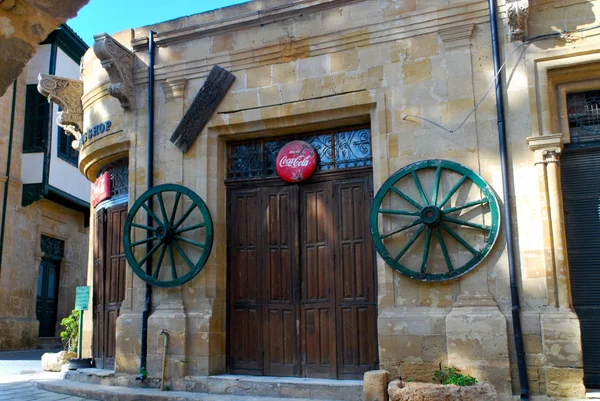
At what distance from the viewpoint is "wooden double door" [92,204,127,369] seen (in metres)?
10.4

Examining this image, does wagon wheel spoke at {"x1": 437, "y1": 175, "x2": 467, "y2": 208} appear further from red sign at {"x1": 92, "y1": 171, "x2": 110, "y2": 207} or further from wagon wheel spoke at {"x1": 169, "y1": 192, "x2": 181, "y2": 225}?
red sign at {"x1": 92, "y1": 171, "x2": 110, "y2": 207}

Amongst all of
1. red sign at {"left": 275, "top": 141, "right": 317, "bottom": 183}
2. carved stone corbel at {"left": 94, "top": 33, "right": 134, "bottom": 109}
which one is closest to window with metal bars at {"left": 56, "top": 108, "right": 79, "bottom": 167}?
carved stone corbel at {"left": 94, "top": 33, "right": 134, "bottom": 109}

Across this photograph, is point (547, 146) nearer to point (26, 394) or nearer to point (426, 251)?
point (426, 251)

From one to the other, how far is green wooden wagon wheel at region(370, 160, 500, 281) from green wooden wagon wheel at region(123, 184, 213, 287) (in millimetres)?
2600

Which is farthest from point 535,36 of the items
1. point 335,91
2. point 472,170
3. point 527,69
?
point 335,91

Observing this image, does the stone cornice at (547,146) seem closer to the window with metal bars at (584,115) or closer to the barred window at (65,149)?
the window with metal bars at (584,115)

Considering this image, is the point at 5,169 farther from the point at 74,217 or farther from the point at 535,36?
the point at 535,36

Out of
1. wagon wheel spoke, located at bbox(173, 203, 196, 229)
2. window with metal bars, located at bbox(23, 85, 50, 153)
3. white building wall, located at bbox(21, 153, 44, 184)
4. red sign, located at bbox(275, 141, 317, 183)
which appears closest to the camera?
red sign, located at bbox(275, 141, 317, 183)

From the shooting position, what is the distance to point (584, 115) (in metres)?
7.78

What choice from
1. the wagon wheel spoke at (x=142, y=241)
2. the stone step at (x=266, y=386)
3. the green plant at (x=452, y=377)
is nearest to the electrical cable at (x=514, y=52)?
the green plant at (x=452, y=377)

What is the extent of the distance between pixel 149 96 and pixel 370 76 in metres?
3.56

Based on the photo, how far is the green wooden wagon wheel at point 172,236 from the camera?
8.98 meters

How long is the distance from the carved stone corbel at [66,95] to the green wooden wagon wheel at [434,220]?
6370 mm

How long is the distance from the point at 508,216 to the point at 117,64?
620cm
